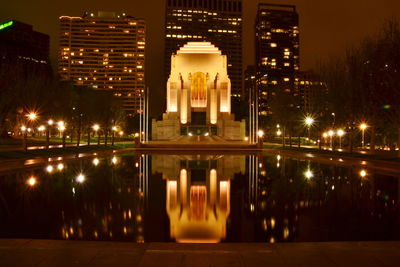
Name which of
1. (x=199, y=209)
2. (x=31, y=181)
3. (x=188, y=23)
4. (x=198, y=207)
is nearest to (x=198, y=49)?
(x=31, y=181)

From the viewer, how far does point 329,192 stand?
46.8ft

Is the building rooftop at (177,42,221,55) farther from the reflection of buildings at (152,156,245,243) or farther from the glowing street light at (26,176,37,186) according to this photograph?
the glowing street light at (26,176,37,186)

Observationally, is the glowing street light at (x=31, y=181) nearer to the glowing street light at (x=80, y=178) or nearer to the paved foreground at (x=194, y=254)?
the glowing street light at (x=80, y=178)

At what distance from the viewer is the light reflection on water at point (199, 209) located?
8.70 m

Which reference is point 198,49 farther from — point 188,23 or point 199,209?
point 188,23

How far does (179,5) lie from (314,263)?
201064 millimetres

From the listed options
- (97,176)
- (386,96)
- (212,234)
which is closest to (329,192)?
(212,234)

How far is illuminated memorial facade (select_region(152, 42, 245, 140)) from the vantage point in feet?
239

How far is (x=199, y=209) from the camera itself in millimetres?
11219

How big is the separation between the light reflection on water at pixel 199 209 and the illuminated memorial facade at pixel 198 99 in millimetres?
54796

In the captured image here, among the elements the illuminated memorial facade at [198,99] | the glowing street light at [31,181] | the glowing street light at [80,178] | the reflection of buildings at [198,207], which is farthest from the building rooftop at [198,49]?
the glowing street light at [31,181]

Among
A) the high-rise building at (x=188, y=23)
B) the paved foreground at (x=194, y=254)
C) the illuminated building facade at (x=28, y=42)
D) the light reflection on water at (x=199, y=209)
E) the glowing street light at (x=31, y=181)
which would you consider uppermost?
the high-rise building at (x=188, y=23)

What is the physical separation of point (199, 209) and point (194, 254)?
14.1 ft

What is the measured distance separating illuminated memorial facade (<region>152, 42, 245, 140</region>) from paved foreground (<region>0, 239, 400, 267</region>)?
6340 cm
